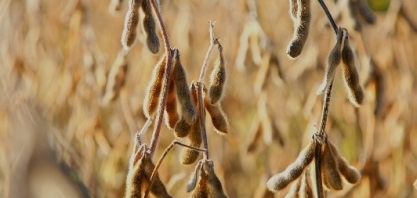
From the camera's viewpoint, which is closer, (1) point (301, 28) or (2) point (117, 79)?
(1) point (301, 28)

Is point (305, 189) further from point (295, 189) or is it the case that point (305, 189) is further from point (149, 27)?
point (149, 27)

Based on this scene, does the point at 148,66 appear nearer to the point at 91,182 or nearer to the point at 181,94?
the point at 91,182

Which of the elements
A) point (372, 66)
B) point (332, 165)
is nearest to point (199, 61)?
point (372, 66)

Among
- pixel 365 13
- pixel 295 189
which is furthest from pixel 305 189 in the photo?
pixel 365 13

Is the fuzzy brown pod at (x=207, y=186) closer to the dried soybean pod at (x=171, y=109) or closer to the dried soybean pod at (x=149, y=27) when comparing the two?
the dried soybean pod at (x=171, y=109)

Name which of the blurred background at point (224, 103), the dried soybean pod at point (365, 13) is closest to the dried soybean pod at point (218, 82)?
the blurred background at point (224, 103)
